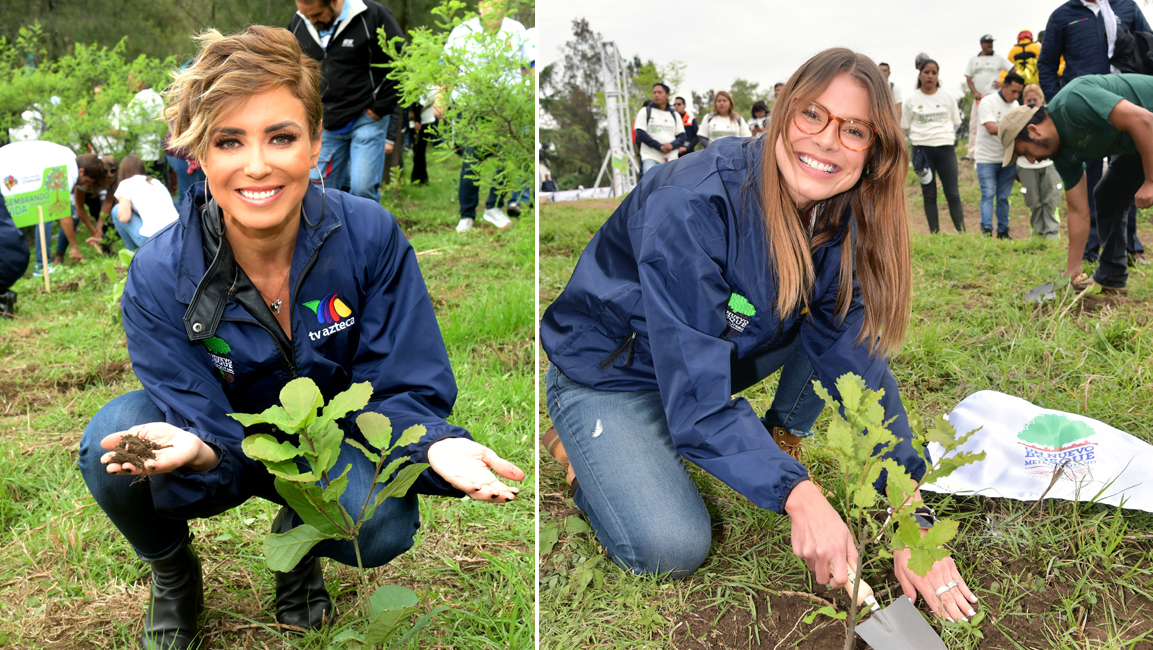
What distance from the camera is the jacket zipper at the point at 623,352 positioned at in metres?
1.95

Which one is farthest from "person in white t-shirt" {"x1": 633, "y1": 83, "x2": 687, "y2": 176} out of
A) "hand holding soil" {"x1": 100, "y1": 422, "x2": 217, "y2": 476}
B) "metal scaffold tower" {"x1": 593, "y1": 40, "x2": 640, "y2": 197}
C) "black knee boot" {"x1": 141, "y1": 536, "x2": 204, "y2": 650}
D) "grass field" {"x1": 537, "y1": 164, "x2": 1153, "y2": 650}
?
"hand holding soil" {"x1": 100, "y1": 422, "x2": 217, "y2": 476}

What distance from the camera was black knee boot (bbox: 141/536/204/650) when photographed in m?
1.65

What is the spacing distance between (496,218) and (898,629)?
184 inches

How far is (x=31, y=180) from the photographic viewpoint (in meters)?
5.51

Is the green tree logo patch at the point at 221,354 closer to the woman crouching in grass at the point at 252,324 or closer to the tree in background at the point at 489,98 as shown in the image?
the woman crouching in grass at the point at 252,324

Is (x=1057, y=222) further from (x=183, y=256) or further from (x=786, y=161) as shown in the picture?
(x=183, y=256)

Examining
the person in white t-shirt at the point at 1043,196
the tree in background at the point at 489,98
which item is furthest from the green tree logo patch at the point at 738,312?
the person in white t-shirt at the point at 1043,196

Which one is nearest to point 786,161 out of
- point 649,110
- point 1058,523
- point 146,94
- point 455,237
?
point 1058,523

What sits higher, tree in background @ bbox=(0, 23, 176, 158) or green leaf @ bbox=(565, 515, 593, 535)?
tree in background @ bbox=(0, 23, 176, 158)

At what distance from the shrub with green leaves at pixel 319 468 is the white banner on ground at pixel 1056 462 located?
1.40 metres

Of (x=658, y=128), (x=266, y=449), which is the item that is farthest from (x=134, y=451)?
(x=658, y=128)

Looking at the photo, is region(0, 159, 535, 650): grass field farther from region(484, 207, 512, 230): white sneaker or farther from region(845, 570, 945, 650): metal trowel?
region(484, 207, 512, 230): white sneaker

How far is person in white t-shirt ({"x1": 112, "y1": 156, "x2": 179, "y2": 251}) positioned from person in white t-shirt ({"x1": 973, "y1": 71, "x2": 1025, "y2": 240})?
17.3 feet

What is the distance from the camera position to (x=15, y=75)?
8758 mm
